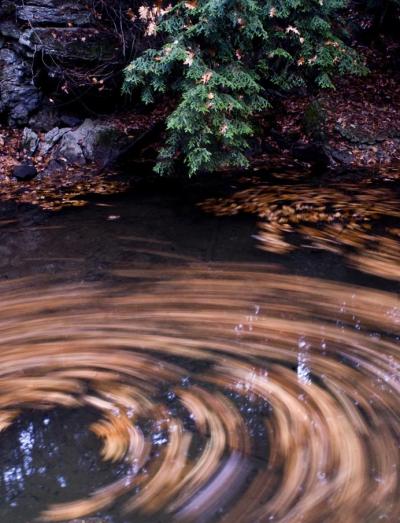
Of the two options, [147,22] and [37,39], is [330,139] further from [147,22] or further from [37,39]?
[37,39]

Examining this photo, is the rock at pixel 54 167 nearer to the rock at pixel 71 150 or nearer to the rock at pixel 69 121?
the rock at pixel 71 150

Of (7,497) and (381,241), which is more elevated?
(381,241)

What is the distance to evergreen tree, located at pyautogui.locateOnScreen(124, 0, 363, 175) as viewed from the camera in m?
5.67

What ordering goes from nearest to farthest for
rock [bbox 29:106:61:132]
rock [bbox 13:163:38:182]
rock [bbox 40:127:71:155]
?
rock [bbox 13:163:38:182] → rock [bbox 40:127:71:155] → rock [bbox 29:106:61:132]

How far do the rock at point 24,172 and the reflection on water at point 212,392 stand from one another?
3433 mm

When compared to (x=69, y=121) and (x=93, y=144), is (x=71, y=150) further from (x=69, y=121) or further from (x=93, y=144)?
(x=69, y=121)

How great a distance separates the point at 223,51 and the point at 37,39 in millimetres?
3143

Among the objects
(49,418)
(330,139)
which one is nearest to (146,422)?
(49,418)

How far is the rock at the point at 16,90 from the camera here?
7684 millimetres

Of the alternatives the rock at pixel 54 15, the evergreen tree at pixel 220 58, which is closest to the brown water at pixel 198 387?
the evergreen tree at pixel 220 58

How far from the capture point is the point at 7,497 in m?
2.15

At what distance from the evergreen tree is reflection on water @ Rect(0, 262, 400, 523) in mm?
2582

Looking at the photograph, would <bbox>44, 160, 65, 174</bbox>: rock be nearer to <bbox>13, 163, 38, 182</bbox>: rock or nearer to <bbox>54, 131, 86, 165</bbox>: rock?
<bbox>54, 131, 86, 165</bbox>: rock

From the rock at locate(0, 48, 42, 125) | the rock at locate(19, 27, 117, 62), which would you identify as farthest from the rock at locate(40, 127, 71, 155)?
the rock at locate(19, 27, 117, 62)
